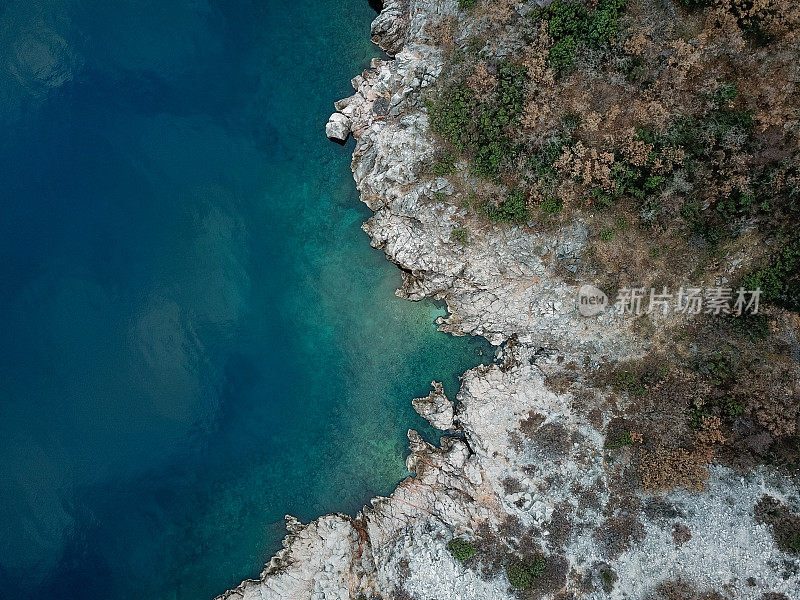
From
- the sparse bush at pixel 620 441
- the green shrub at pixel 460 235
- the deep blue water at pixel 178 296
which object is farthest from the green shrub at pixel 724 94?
the deep blue water at pixel 178 296

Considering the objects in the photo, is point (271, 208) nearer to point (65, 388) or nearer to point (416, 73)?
point (416, 73)

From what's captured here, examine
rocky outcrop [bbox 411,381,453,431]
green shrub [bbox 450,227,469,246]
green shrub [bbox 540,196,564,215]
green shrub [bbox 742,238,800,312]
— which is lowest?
rocky outcrop [bbox 411,381,453,431]

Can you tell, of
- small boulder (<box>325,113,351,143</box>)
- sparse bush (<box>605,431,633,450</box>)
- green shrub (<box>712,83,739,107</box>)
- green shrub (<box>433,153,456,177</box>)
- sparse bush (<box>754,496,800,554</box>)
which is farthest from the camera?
small boulder (<box>325,113,351,143</box>)

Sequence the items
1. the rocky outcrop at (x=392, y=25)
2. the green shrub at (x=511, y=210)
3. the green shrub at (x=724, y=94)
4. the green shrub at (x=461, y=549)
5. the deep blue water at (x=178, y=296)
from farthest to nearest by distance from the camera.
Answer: the deep blue water at (x=178, y=296), the rocky outcrop at (x=392, y=25), the green shrub at (x=461, y=549), the green shrub at (x=511, y=210), the green shrub at (x=724, y=94)

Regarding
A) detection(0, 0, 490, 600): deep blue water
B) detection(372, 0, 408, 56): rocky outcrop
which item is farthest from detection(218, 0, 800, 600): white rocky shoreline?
detection(0, 0, 490, 600): deep blue water

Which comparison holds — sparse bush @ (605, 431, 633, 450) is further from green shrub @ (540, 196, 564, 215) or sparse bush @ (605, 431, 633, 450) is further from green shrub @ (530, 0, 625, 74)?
green shrub @ (530, 0, 625, 74)

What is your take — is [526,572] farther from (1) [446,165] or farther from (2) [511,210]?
(1) [446,165]

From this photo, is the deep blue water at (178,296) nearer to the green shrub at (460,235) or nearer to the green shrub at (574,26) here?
the green shrub at (460,235)
